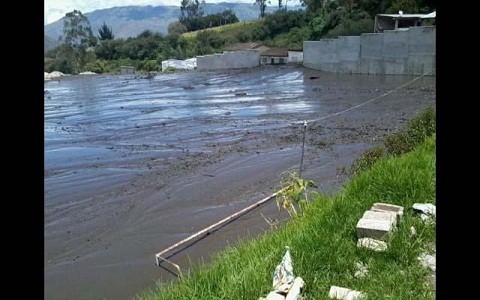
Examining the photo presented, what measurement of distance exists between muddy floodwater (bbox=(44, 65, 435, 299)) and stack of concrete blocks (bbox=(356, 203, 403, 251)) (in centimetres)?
258

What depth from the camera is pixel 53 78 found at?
2379 inches

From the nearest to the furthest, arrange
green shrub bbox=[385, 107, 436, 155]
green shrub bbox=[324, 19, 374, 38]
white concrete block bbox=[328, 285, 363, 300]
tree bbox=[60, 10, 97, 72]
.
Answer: white concrete block bbox=[328, 285, 363, 300], green shrub bbox=[385, 107, 436, 155], green shrub bbox=[324, 19, 374, 38], tree bbox=[60, 10, 97, 72]

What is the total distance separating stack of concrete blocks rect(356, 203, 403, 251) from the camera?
4480mm

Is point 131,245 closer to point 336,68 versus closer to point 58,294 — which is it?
point 58,294

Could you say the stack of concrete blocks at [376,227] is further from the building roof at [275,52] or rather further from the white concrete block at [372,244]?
the building roof at [275,52]

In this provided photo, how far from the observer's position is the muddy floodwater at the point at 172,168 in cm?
698

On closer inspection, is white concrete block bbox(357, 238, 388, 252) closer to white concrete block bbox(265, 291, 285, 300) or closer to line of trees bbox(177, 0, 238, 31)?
white concrete block bbox(265, 291, 285, 300)

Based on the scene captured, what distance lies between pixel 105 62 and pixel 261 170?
66531mm

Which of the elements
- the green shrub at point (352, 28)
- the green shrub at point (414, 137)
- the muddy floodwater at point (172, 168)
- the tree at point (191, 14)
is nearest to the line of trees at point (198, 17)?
the tree at point (191, 14)

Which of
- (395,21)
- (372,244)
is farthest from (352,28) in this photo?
(372,244)

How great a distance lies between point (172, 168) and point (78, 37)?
74.3 meters

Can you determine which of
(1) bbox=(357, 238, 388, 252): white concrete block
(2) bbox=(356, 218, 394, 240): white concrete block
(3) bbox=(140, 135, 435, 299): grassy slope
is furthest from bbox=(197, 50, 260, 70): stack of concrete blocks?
(1) bbox=(357, 238, 388, 252): white concrete block

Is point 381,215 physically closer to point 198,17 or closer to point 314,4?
point 314,4
